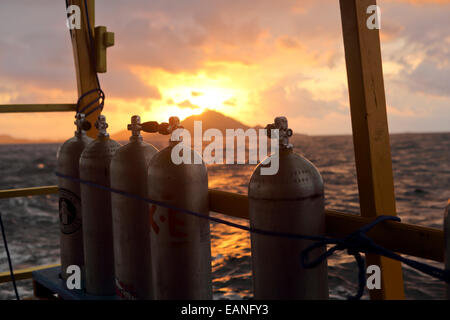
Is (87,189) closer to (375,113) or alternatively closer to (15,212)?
(375,113)

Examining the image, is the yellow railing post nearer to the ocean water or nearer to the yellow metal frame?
the yellow metal frame

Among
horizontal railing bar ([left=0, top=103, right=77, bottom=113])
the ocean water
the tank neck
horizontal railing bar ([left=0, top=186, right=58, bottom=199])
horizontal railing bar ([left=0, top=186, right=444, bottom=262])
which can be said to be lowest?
the ocean water

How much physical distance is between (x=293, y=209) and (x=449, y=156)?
159 ft

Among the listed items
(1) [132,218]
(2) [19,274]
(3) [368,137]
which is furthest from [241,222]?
(3) [368,137]

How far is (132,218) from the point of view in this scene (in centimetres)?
192

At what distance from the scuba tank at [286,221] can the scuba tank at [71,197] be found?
4.09ft

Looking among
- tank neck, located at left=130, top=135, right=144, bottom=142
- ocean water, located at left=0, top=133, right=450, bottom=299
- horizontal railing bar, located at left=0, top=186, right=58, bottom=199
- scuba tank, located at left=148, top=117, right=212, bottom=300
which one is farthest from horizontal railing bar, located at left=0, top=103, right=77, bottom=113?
ocean water, located at left=0, top=133, right=450, bottom=299

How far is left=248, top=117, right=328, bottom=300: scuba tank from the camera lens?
1.34 m

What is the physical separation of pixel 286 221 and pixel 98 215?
1121mm

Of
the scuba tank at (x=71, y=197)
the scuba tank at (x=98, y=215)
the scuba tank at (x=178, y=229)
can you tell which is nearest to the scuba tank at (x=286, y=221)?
the scuba tank at (x=178, y=229)

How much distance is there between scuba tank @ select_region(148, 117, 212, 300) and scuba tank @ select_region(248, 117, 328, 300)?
33 centimetres

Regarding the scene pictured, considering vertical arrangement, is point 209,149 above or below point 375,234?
above
